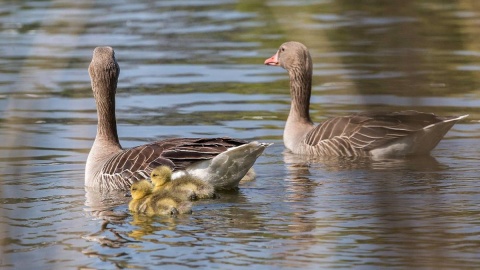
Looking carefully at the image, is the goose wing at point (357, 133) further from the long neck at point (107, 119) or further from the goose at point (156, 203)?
the goose at point (156, 203)

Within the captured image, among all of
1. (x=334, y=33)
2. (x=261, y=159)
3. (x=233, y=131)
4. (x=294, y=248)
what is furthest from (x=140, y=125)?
(x=334, y=33)

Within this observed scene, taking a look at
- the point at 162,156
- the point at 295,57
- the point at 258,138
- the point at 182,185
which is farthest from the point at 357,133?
the point at 182,185

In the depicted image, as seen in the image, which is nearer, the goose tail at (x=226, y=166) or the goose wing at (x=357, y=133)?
the goose tail at (x=226, y=166)

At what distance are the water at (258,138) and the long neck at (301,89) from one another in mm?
483

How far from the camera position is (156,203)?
788cm

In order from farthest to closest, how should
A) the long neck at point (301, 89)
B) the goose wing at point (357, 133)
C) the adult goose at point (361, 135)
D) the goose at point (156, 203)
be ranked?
the long neck at point (301, 89)
the goose wing at point (357, 133)
the adult goose at point (361, 135)
the goose at point (156, 203)

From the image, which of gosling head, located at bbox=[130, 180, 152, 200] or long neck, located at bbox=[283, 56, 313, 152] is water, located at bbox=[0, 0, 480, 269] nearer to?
gosling head, located at bbox=[130, 180, 152, 200]

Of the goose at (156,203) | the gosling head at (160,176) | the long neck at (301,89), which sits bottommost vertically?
the goose at (156,203)

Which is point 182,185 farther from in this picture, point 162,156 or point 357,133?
point 357,133

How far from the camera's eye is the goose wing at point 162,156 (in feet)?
29.0

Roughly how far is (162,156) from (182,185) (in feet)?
2.21

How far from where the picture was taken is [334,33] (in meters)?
2.46

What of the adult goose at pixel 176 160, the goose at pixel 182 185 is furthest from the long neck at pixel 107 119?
the goose at pixel 182 185

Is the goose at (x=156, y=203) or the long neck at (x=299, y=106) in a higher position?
the long neck at (x=299, y=106)
